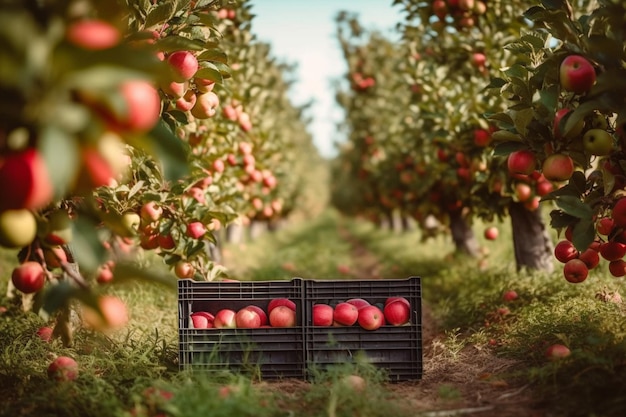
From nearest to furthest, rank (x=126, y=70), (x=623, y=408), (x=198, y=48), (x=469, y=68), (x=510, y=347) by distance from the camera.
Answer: (x=126, y=70) < (x=623, y=408) < (x=198, y=48) < (x=510, y=347) < (x=469, y=68)

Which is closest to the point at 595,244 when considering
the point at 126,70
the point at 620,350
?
the point at 620,350

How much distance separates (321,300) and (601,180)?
6.59 ft

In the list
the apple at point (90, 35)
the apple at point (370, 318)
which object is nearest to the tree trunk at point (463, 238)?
the apple at point (370, 318)

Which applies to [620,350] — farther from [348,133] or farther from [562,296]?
[348,133]

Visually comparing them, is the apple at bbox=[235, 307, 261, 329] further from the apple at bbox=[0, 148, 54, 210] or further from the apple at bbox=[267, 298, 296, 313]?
the apple at bbox=[0, 148, 54, 210]

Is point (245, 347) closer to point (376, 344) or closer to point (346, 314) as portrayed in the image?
point (346, 314)

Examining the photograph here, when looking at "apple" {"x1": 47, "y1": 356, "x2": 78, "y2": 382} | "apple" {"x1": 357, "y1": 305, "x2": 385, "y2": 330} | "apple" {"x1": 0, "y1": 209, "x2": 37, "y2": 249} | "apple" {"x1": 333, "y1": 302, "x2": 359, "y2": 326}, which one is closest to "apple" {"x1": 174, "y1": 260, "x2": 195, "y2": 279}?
"apple" {"x1": 47, "y1": 356, "x2": 78, "y2": 382}

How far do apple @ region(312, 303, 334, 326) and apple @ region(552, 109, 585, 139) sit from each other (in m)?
1.75

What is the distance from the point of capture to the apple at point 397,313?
3.54m

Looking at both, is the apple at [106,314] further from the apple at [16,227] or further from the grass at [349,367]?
the grass at [349,367]

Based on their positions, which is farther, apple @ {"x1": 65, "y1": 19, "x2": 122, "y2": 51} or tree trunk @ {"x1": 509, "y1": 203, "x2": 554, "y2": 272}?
Result: tree trunk @ {"x1": 509, "y1": 203, "x2": 554, "y2": 272}

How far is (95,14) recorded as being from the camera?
234 centimetres

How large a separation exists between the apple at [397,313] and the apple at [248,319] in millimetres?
846

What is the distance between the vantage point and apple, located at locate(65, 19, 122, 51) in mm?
1862
